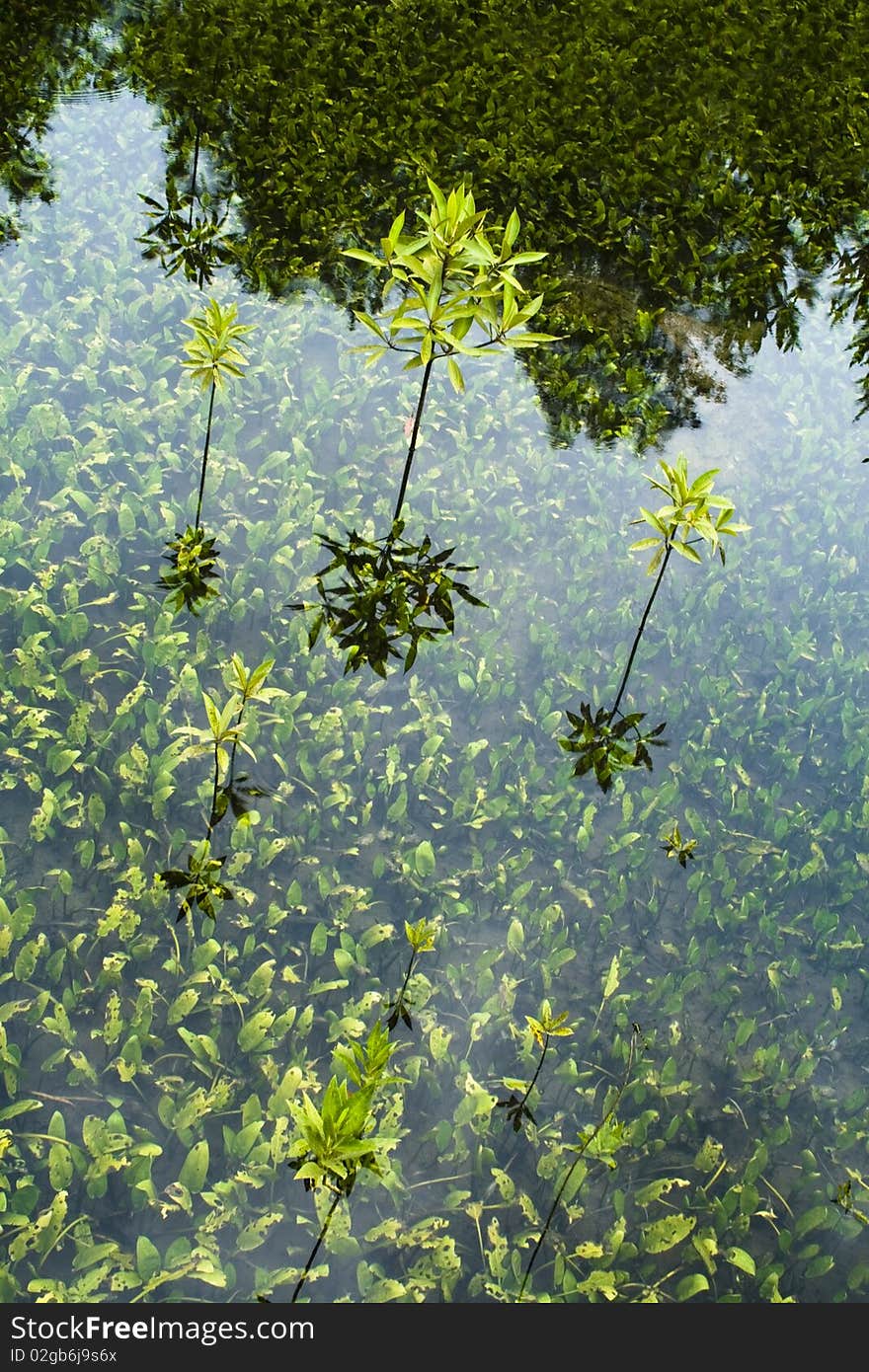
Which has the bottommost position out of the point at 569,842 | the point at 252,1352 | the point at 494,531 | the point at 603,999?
the point at 252,1352

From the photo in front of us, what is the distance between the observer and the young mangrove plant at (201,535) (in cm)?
356

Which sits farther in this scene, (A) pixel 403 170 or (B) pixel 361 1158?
(A) pixel 403 170

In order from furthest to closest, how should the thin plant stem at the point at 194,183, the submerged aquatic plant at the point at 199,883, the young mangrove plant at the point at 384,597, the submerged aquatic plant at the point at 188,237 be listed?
the thin plant stem at the point at 194,183
the submerged aquatic plant at the point at 188,237
the young mangrove plant at the point at 384,597
the submerged aquatic plant at the point at 199,883

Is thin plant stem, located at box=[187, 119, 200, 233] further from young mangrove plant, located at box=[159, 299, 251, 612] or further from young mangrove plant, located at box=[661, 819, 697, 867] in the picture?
young mangrove plant, located at box=[661, 819, 697, 867]

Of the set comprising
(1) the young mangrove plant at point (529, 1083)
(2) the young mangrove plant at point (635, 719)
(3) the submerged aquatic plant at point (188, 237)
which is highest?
(3) the submerged aquatic plant at point (188, 237)

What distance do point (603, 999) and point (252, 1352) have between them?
1082 mm

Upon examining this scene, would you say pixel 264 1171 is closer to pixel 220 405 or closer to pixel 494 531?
pixel 494 531

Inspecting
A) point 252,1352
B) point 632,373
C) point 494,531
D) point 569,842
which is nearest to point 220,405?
point 494,531

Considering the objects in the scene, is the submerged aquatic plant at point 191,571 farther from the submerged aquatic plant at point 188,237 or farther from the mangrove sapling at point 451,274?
the submerged aquatic plant at point 188,237

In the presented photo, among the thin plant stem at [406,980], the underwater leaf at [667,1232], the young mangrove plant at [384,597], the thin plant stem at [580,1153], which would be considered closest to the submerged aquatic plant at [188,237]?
the young mangrove plant at [384,597]

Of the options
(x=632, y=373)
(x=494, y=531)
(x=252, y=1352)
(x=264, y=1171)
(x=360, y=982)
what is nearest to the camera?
(x=252, y=1352)

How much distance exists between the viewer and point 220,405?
418cm

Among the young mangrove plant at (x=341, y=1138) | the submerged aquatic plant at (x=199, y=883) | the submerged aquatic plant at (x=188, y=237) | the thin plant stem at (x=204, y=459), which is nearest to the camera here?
the young mangrove plant at (x=341, y=1138)

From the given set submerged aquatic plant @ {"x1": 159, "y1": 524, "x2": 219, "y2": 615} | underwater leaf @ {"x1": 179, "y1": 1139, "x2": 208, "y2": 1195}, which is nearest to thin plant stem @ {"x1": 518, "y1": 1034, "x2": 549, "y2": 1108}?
underwater leaf @ {"x1": 179, "y1": 1139, "x2": 208, "y2": 1195}
